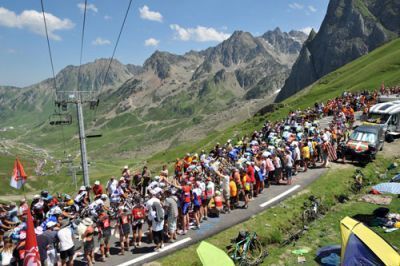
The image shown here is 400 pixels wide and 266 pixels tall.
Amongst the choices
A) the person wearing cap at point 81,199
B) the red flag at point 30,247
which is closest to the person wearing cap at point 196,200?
the person wearing cap at point 81,199

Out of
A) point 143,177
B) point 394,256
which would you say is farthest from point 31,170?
point 394,256

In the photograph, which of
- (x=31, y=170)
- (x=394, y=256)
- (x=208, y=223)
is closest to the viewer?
(x=394, y=256)

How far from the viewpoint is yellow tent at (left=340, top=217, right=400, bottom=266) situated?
41.9ft

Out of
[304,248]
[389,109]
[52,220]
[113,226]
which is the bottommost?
[304,248]

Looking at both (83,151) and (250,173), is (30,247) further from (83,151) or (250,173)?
(83,151)

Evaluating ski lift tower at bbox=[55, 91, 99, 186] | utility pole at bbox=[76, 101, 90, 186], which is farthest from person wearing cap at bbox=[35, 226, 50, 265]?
ski lift tower at bbox=[55, 91, 99, 186]

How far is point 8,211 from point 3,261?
4.99m

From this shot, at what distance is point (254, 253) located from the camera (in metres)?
16.5

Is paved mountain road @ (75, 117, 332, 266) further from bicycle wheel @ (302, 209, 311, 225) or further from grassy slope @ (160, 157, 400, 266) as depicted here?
bicycle wheel @ (302, 209, 311, 225)

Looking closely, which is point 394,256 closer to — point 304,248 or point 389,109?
point 304,248

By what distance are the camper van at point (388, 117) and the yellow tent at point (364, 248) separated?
23363 mm

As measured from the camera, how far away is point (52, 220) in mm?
15070

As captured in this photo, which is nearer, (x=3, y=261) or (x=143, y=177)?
(x=3, y=261)

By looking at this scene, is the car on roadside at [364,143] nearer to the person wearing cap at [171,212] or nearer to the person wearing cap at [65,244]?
the person wearing cap at [171,212]
